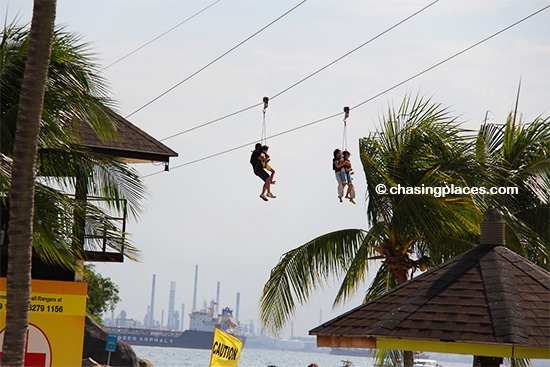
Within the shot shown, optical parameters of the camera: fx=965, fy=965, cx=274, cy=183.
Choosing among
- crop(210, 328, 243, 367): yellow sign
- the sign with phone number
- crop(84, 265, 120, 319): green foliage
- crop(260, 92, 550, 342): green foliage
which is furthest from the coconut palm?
crop(84, 265, 120, 319): green foliage

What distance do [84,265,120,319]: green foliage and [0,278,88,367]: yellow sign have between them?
2877cm

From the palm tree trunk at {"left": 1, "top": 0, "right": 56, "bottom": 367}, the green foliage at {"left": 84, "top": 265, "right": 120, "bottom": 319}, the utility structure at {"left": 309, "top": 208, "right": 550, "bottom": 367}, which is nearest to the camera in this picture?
the utility structure at {"left": 309, "top": 208, "right": 550, "bottom": 367}

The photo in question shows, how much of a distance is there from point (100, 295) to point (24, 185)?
36.6 m

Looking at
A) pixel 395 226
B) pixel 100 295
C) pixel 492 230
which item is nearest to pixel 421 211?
pixel 395 226

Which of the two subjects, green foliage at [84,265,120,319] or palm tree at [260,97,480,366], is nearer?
palm tree at [260,97,480,366]

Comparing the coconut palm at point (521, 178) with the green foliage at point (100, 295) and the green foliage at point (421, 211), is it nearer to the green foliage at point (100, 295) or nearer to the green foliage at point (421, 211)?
the green foliage at point (421, 211)

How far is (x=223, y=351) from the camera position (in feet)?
63.9

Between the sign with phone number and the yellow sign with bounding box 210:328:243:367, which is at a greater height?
the sign with phone number

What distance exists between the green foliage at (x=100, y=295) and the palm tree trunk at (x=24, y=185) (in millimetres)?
34803

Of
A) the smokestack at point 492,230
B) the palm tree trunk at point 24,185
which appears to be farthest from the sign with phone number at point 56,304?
the smokestack at point 492,230

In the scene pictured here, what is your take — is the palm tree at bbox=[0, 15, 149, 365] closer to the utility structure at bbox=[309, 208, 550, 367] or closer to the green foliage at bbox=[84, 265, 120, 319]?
the utility structure at bbox=[309, 208, 550, 367]

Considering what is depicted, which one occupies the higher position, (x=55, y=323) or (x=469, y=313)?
(x=469, y=313)

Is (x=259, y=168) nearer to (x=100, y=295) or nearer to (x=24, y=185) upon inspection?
(x=24, y=185)

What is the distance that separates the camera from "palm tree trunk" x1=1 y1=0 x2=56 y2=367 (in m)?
11.8
